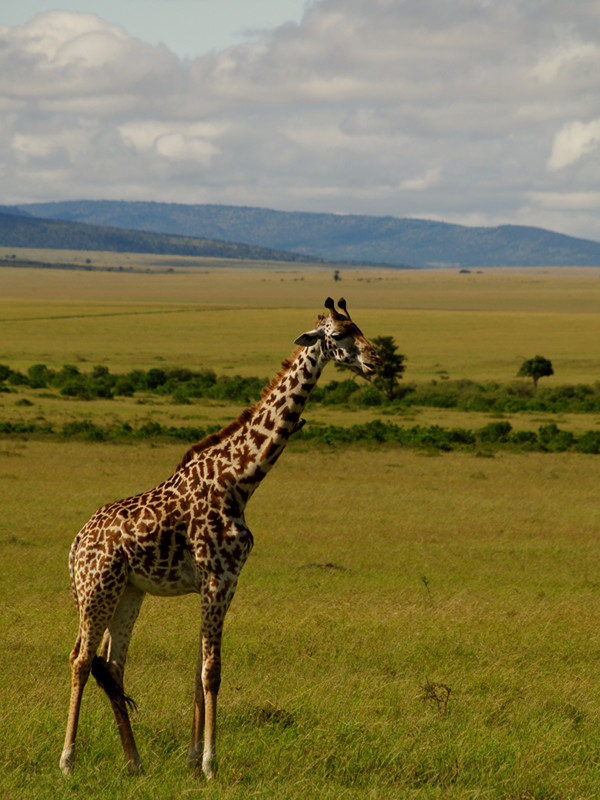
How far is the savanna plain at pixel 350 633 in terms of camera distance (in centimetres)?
712

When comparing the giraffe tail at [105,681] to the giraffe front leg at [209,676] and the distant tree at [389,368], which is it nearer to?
the giraffe front leg at [209,676]

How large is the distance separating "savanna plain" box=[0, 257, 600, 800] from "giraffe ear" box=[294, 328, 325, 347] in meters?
3.01

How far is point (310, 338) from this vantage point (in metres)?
6.96

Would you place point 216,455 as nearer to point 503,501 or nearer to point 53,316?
point 503,501

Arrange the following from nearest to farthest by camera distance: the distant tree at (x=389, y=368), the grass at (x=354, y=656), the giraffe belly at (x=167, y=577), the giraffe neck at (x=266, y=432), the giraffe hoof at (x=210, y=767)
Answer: the giraffe hoof at (x=210, y=767) → the giraffe belly at (x=167, y=577) → the grass at (x=354, y=656) → the giraffe neck at (x=266, y=432) → the distant tree at (x=389, y=368)

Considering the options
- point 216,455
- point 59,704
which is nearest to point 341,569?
point 59,704

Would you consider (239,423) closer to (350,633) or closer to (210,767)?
(210,767)

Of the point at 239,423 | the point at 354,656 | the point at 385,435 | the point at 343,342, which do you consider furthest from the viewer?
the point at 385,435

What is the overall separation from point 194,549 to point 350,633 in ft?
17.8

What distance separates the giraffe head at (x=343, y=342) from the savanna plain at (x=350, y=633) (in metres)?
2.89

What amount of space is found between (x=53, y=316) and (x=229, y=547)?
11423 cm

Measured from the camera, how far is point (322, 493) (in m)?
24.8

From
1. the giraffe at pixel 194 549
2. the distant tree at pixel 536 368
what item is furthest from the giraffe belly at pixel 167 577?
the distant tree at pixel 536 368

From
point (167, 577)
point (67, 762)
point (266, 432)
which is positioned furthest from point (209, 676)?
point (266, 432)
